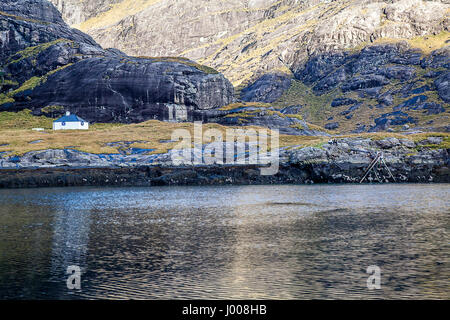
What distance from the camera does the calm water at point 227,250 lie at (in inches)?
977

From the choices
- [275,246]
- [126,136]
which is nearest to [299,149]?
[126,136]

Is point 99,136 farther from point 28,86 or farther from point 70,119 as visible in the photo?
point 28,86

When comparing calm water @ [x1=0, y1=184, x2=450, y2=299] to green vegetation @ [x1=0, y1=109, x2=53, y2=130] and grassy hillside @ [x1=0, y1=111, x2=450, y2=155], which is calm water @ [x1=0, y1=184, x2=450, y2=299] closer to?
grassy hillside @ [x1=0, y1=111, x2=450, y2=155]

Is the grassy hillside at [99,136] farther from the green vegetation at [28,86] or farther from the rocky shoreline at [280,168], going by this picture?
the green vegetation at [28,86]

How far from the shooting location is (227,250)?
34.7 m

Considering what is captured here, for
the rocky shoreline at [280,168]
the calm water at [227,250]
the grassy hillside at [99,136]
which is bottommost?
the calm water at [227,250]

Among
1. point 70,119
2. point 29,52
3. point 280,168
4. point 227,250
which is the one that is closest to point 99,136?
point 70,119

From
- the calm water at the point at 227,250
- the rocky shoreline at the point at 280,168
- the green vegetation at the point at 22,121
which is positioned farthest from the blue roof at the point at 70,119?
the calm water at the point at 227,250

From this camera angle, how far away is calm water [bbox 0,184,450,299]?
977 inches

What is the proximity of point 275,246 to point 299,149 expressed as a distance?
78.4 m

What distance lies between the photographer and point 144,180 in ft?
354

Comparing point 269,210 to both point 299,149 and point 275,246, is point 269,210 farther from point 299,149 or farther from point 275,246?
point 299,149

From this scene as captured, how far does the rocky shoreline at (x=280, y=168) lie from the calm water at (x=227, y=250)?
1673 inches

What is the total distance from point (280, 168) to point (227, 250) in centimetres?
7679
